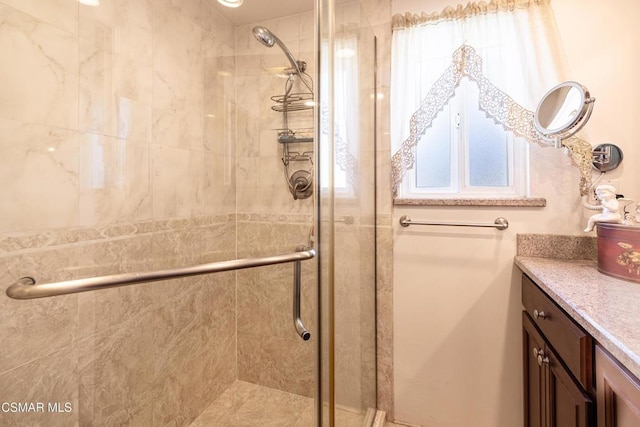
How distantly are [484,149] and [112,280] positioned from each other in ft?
5.39

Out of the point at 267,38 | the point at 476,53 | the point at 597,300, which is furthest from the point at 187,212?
the point at 476,53

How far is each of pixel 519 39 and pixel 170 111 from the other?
159cm

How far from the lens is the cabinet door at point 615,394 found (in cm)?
52

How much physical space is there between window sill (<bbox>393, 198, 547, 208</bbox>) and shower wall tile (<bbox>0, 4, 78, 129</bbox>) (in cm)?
139

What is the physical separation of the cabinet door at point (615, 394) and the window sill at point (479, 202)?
0.81 m

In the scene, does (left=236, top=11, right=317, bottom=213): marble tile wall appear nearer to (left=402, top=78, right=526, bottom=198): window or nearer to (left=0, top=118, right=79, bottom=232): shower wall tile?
(left=0, top=118, right=79, bottom=232): shower wall tile

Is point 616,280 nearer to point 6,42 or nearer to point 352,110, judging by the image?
point 352,110

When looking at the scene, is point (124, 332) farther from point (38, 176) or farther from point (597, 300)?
point (597, 300)

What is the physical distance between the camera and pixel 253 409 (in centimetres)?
136

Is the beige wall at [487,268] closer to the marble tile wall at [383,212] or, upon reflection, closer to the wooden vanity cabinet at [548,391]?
the marble tile wall at [383,212]

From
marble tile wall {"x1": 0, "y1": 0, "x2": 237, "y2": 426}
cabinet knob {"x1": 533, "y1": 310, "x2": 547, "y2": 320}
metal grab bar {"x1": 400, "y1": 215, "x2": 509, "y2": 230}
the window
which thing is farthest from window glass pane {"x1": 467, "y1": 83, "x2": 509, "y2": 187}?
marble tile wall {"x1": 0, "y1": 0, "x2": 237, "y2": 426}

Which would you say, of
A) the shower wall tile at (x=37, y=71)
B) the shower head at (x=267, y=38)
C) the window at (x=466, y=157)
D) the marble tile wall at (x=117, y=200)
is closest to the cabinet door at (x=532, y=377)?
the window at (x=466, y=157)

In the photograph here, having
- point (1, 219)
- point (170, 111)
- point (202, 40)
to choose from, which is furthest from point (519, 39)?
point (1, 219)

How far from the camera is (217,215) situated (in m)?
1.20
